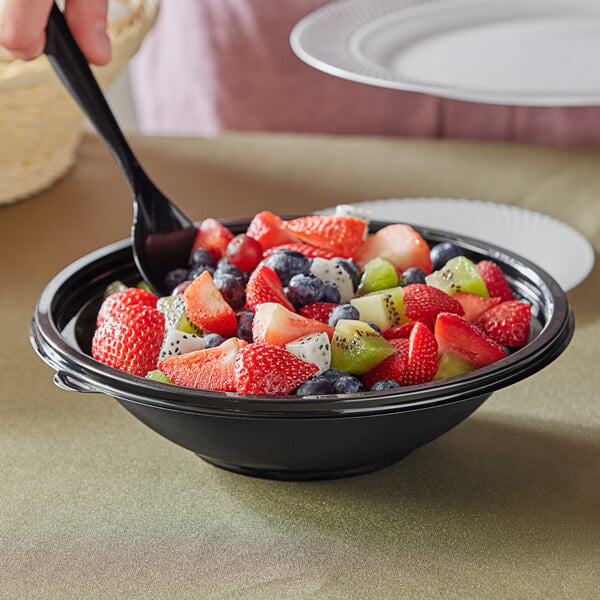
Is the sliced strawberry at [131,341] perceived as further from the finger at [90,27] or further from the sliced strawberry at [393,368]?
the finger at [90,27]

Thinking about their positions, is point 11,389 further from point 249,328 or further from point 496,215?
point 496,215

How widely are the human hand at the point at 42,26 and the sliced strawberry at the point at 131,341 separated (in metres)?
0.32

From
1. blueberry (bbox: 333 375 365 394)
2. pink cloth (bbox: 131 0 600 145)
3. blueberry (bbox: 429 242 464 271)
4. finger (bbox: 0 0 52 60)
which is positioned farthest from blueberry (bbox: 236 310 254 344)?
pink cloth (bbox: 131 0 600 145)

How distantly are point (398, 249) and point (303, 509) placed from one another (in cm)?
28

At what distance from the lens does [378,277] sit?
0.83 metres

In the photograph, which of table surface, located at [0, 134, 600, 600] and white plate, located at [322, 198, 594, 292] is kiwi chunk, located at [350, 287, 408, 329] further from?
white plate, located at [322, 198, 594, 292]

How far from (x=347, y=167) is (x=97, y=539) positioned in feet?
3.09

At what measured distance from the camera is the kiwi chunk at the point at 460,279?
2.71 ft

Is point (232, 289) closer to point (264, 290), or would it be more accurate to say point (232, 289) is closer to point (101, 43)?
point (264, 290)

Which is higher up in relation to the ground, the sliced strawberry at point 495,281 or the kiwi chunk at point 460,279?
the kiwi chunk at point 460,279

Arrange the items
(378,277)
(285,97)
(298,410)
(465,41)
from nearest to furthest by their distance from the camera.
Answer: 1. (298,410)
2. (378,277)
3. (465,41)
4. (285,97)

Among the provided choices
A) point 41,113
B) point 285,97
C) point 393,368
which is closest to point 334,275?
point 393,368

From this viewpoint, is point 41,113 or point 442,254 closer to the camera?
point 442,254

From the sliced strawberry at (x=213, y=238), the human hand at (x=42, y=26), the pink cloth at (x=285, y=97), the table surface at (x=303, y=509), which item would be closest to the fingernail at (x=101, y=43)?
the human hand at (x=42, y=26)
